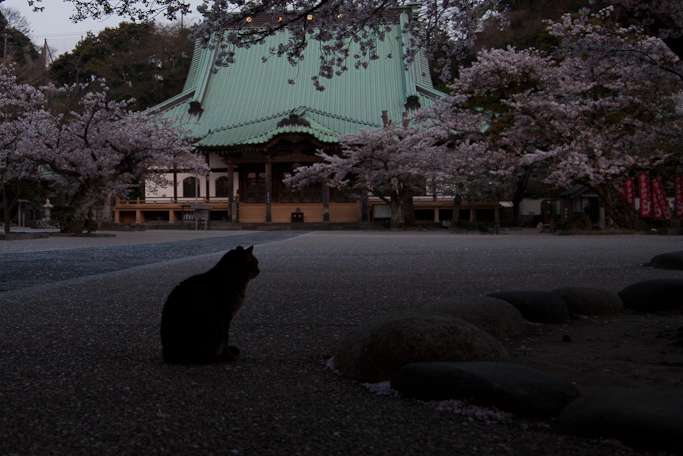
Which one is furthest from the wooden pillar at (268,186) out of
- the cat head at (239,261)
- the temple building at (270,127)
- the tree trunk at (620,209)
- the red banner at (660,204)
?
the cat head at (239,261)

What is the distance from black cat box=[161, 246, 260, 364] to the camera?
257 cm

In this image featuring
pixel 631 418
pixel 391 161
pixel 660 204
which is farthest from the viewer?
pixel 391 161

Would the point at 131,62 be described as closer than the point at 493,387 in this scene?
No

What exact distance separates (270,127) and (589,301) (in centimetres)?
2743

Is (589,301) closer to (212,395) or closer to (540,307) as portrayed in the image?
(540,307)

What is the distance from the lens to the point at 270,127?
3038 centimetres

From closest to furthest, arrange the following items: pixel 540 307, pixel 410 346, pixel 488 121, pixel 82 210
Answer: pixel 410 346, pixel 540 307, pixel 82 210, pixel 488 121

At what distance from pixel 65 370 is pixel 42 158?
17.4 m

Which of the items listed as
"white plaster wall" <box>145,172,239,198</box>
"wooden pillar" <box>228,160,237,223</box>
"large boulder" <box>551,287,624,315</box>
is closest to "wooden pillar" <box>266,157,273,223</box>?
"wooden pillar" <box>228,160,237,223</box>

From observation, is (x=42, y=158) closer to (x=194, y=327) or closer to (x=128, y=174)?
(x=128, y=174)

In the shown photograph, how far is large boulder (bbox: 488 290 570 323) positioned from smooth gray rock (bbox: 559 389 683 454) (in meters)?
2.00

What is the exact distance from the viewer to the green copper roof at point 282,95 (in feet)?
104

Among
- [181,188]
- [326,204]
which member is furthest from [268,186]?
[181,188]

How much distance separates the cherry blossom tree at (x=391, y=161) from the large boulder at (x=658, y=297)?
19992 mm
